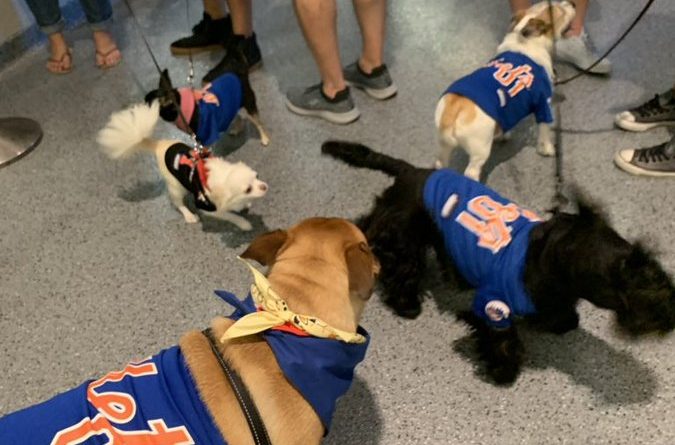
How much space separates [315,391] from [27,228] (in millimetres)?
1513

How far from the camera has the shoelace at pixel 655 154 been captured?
190 centimetres

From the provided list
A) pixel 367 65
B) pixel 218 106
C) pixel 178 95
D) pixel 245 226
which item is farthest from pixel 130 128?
pixel 367 65

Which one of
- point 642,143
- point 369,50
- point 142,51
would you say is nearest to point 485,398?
point 642,143

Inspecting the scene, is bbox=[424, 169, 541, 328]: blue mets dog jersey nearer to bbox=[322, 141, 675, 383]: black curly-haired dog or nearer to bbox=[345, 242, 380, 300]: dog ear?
bbox=[322, 141, 675, 383]: black curly-haired dog

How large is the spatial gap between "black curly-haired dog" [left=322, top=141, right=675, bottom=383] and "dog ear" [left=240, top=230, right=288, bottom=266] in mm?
450

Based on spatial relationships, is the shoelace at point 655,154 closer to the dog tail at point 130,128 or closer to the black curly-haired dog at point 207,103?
the black curly-haired dog at point 207,103

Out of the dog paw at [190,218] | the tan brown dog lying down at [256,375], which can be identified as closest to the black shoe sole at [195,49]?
the dog paw at [190,218]

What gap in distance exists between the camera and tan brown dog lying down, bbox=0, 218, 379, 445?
3.19 feet

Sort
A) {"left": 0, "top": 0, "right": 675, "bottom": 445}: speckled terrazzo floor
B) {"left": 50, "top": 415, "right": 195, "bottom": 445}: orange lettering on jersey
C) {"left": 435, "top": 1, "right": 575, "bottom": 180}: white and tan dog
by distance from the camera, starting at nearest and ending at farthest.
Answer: {"left": 50, "top": 415, "right": 195, "bottom": 445}: orange lettering on jersey → {"left": 0, "top": 0, "right": 675, "bottom": 445}: speckled terrazzo floor → {"left": 435, "top": 1, "right": 575, "bottom": 180}: white and tan dog

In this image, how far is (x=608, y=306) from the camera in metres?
1.23

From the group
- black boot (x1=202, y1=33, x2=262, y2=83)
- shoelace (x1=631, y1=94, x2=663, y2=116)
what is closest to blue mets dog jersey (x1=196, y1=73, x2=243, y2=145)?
black boot (x1=202, y1=33, x2=262, y2=83)

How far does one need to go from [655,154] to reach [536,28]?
0.53 m

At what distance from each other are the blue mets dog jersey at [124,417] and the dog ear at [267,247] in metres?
0.26

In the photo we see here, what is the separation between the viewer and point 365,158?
169 cm
